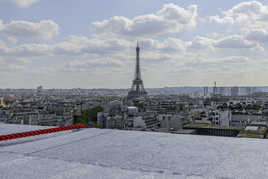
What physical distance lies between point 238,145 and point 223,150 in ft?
0.81

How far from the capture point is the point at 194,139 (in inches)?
95.0

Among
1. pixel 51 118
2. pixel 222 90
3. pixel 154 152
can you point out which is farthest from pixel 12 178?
pixel 222 90

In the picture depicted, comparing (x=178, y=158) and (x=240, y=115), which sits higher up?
(x=178, y=158)

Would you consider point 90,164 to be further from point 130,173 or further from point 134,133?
point 134,133

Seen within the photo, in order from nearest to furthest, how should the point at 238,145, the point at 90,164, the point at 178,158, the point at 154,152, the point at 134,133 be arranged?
the point at 90,164 → the point at 178,158 → the point at 154,152 → the point at 238,145 → the point at 134,133

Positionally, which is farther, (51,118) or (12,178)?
(51,118)

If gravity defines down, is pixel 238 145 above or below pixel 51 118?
above

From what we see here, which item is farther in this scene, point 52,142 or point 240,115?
point 240,115

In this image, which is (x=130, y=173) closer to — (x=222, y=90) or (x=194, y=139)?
(x=194, y=139)

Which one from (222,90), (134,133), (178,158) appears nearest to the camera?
(178,158)

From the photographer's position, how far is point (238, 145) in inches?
84.2

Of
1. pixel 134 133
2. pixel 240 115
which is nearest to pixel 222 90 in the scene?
pixel 240 115

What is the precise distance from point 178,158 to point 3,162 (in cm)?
106

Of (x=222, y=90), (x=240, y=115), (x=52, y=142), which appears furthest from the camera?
(x=222, y=90)
